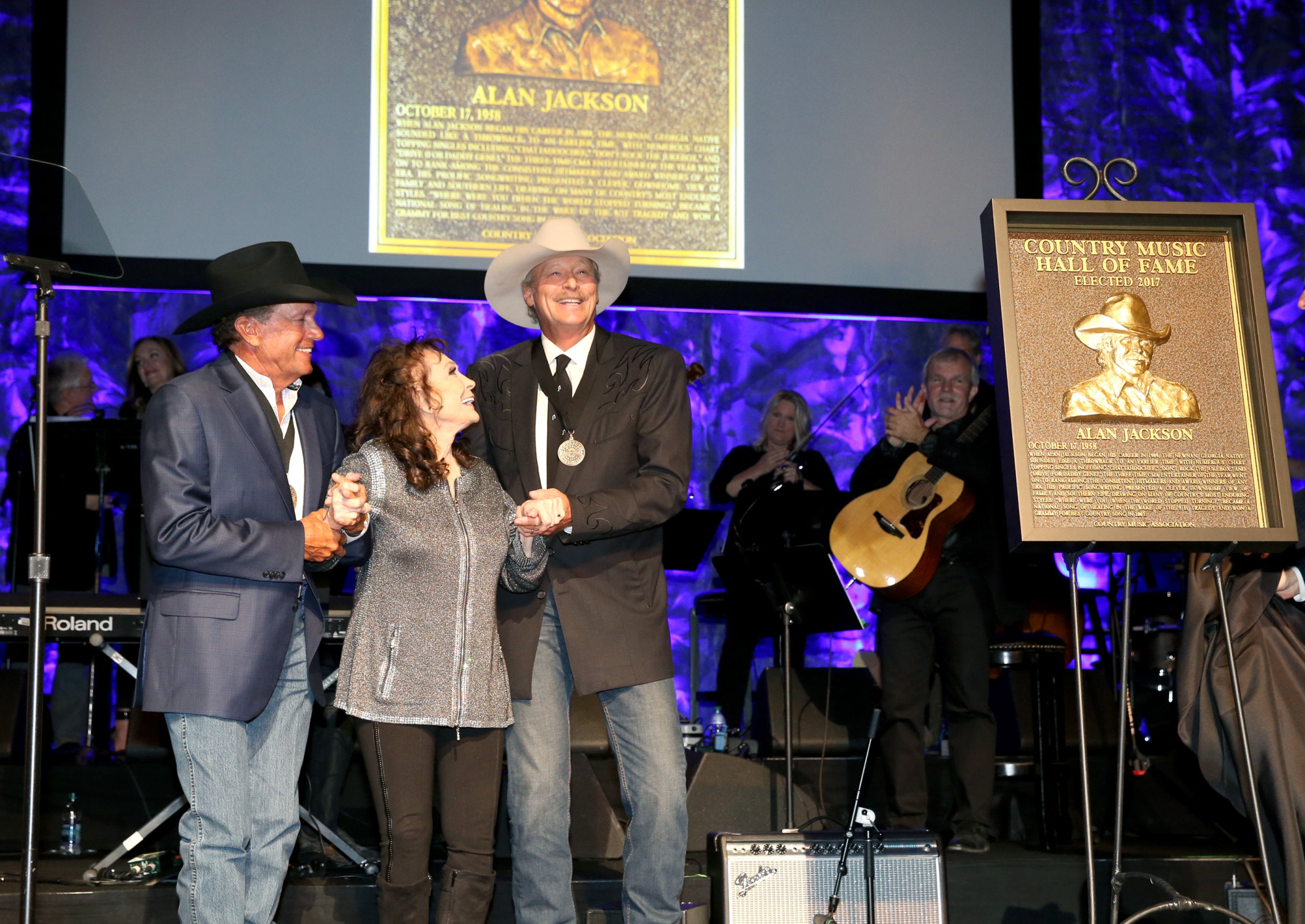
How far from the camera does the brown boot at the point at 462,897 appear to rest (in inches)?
109

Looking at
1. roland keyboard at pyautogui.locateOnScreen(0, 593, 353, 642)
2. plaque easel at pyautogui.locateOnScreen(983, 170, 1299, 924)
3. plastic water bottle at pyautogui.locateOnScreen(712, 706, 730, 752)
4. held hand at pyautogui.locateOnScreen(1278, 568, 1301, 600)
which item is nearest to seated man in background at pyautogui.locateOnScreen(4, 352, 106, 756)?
roland keyboard at pyautogui.locateOnScreen(0, 593, 353, 642)

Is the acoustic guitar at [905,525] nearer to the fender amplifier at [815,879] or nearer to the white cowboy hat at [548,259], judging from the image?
the fender amplifier at [815,879]

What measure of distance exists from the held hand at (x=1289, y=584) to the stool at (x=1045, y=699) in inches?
44.7

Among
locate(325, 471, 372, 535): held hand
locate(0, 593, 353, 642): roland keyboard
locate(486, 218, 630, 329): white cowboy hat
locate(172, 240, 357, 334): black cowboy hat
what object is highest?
locate(486, 218, 630, 329): white cowboy hat

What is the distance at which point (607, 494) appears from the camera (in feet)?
9.69

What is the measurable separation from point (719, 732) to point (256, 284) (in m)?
3.76

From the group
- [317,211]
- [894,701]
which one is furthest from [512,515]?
[317,211]

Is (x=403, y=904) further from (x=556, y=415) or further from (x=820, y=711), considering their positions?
(x=820, y=711)

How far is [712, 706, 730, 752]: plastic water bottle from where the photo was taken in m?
5.72

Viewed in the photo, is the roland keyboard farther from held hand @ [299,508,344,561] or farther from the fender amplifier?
the fender amplifier

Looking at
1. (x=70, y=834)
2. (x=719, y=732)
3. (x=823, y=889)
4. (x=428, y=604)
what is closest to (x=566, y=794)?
(x=428, y=604)

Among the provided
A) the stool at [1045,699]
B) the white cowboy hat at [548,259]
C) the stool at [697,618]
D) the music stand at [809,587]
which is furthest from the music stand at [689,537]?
the white cowboy hat at [548,259]

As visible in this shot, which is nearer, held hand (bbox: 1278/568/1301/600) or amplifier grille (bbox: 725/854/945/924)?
amplifier grille (bbox: 725/854/945/924)

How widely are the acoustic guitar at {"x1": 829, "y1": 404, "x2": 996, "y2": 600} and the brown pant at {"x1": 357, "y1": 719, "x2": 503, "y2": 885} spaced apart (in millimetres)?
2101
